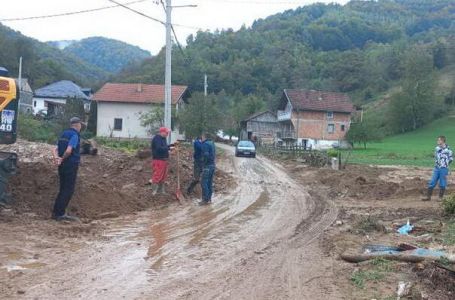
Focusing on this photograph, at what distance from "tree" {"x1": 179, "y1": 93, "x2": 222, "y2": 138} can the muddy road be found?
126 feet

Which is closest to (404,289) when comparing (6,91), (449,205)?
(449,205)

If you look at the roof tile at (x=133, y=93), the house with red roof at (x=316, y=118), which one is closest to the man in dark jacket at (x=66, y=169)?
the roof tile at (x=133, y=93)

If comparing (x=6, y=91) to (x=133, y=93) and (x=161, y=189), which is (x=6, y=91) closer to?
(x=161, y=189)

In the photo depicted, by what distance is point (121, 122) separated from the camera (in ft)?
210

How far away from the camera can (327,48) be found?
143m

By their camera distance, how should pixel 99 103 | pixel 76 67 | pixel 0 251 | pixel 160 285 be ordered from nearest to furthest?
pixel 160 285
pixel 0 251
pixel 99 103
pixel 76 67

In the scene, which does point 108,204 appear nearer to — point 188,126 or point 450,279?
point 450,279

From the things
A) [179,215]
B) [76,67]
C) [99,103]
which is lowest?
[179,215]

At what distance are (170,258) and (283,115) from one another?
258ft

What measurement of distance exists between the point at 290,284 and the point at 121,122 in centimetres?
5891

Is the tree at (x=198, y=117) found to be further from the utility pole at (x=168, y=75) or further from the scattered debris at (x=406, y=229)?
the scattered debris at (x=406, y=229)

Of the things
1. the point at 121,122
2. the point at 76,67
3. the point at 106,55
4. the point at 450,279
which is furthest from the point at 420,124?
the point at 106,55

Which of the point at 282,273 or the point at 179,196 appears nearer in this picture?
the point at 282,273

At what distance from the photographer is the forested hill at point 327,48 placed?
359 feet
